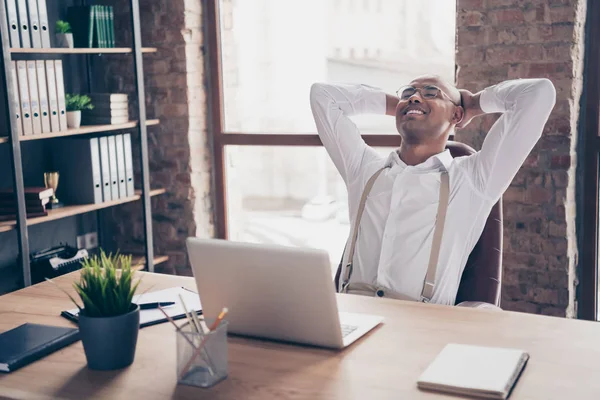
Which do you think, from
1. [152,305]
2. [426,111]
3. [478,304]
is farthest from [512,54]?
[152,305]

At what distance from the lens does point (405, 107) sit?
93.7 inches

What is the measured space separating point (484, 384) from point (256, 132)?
2664 mm

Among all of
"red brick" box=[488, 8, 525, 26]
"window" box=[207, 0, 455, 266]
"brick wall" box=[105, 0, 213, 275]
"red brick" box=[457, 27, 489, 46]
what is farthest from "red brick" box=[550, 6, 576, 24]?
"brick wall" box=[105, 0, 213, 275]

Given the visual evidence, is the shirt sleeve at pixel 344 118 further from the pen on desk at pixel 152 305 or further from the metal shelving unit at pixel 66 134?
the metal shelving unit at pixel 66 134

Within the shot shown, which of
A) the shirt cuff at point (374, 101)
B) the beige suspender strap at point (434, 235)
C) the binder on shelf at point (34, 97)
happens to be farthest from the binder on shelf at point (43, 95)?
the beige suspender strap at point (434, 235)

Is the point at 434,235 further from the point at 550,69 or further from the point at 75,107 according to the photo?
the point at 75,107

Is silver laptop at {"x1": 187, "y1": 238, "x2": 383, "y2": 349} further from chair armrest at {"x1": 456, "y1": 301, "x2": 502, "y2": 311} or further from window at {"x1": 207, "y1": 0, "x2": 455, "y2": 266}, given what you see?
window at {"x1": 207, "y1": 0, "x2": 455, "y2": 266}

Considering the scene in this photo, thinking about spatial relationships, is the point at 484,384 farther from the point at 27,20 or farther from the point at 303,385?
the point at 27,20

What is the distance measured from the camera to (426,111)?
2352mm

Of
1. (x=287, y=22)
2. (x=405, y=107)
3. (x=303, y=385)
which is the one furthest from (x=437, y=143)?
(x=287, y=22)

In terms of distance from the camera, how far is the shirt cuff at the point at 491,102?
7.77ft

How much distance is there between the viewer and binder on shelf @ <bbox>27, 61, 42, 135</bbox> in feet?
10.0

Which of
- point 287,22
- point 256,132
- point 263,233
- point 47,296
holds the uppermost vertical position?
point 287,22

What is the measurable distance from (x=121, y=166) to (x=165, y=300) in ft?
5.97
